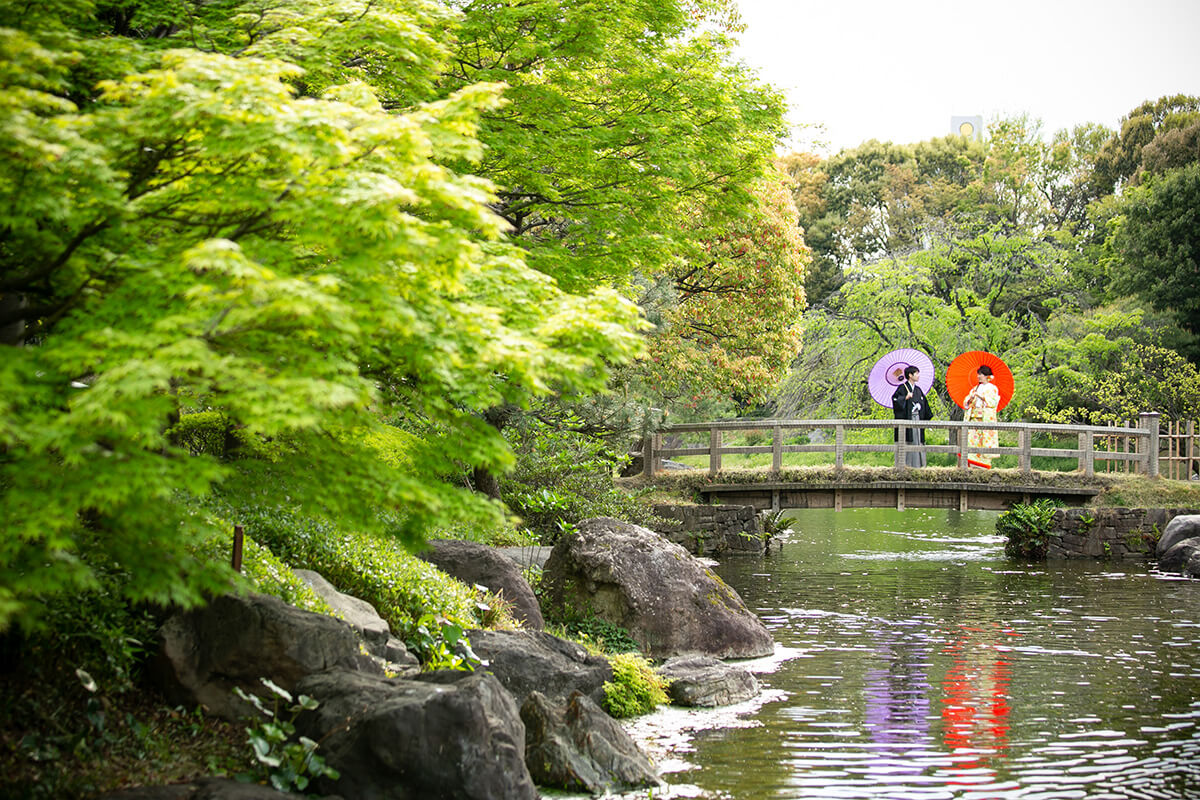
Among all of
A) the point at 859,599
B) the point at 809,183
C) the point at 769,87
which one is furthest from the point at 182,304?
the point at 809,183

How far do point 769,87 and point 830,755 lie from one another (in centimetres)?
904

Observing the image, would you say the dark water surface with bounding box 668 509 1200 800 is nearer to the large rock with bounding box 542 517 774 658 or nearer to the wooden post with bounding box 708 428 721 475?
the large rock with bounding box 542 517 774 658

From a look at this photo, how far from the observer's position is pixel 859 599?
56.9ft

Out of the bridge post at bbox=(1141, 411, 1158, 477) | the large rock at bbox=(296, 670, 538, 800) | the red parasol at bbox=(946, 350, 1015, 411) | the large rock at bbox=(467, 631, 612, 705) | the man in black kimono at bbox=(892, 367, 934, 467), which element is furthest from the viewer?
the red parasol at bbox=(946, 350, 1015, 411)

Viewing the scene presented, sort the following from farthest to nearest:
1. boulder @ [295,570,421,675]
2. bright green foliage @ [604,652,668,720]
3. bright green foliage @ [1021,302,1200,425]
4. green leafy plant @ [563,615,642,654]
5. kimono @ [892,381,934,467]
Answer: bright green foliage @ [1021,302,1200,425] → kimono @ [892,381,934,467] → green leafy plant @ [563,615,642,654] → bright green foliage @ [604,652,668,720] → boulder @ [295,570,421,675]

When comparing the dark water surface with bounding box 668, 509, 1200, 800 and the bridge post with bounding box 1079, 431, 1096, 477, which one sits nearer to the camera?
the dark water surface with bounding box 668, 509, 1200, 800

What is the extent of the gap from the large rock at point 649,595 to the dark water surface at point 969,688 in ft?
2.63

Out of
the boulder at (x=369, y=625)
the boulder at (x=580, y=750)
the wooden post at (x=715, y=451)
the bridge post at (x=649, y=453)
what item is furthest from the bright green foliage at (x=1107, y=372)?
the boulder at (x=369, y=625)

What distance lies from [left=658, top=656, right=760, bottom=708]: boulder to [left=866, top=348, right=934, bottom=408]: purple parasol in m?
14.2

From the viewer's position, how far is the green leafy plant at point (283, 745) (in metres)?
6.29

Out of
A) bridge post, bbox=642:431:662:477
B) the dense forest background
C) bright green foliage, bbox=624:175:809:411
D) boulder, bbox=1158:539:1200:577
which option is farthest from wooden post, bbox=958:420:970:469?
the dense forest background

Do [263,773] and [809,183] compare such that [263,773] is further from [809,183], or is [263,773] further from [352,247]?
[809,183]

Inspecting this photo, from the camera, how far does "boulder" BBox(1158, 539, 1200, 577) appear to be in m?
20.3

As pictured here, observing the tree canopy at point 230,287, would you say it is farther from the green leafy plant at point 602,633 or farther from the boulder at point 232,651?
the green leafy plant at point 602,633
